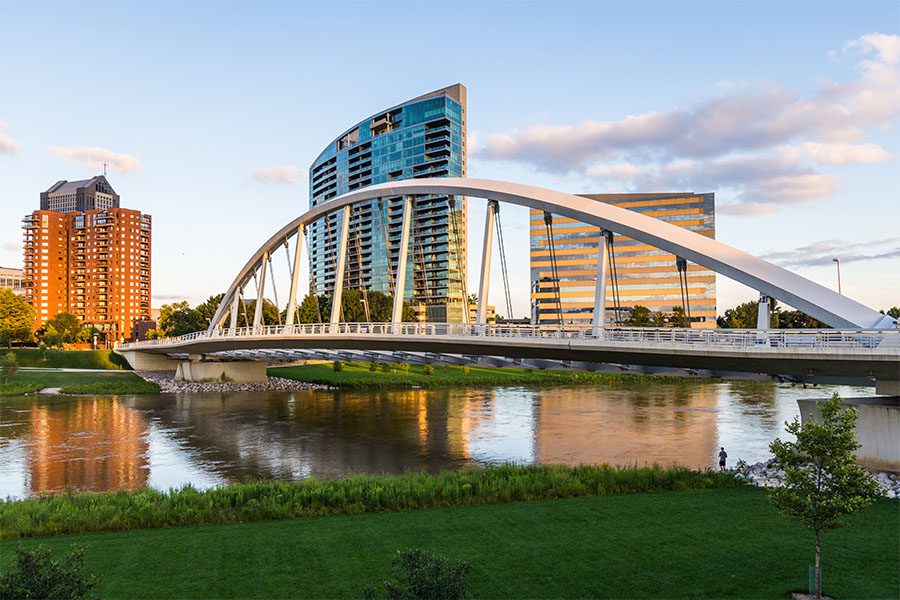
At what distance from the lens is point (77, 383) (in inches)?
2552

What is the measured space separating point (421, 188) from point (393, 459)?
16.0m

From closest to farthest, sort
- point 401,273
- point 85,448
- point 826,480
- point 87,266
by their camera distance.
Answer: point 826,480, point 85,448, point 401,273, point 87,266

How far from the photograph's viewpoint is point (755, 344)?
70.8 feet

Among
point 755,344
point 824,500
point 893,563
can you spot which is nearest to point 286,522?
→ point 824,500

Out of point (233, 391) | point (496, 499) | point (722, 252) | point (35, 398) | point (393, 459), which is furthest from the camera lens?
point (233, 391)

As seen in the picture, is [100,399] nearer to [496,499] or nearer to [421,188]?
[421,188]

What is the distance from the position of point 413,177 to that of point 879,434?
12224 cm

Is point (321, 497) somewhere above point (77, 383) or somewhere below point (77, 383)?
above

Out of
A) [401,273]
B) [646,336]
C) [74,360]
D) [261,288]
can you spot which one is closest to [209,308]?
[74,360]

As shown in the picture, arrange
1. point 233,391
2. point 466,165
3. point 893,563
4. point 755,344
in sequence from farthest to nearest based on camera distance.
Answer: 1. point 466,165
2. point 233,391
3. point 755,344
4. point 893,563

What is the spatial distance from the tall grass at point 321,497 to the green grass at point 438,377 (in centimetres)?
4730

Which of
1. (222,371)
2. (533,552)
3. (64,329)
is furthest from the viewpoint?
(64,329)

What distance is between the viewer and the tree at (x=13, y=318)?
305ft

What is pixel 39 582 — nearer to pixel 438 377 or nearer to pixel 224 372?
pixel 438 377
